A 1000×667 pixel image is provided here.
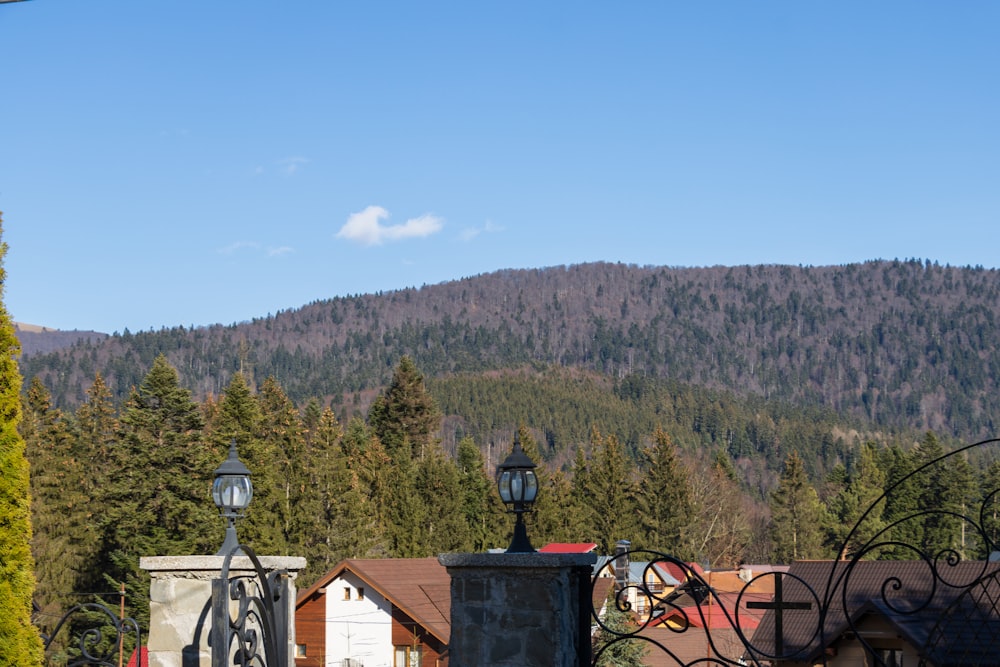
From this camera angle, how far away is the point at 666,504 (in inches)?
2657

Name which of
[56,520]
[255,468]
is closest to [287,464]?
[255,468]

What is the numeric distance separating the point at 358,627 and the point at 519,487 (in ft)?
93.8

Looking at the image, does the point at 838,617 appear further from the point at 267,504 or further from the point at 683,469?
the point at 683,469

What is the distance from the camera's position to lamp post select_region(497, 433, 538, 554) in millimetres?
5770

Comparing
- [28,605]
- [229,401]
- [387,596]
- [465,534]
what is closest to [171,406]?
[229,401]

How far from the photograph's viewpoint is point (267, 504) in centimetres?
3734

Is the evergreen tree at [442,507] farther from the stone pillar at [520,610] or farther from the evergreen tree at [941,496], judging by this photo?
the stone pillar at [520,610]

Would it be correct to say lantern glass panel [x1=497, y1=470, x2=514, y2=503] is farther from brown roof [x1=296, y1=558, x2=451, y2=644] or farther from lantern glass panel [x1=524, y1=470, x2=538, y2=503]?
brown roof [x1=296, y1=558, x2=451, y2=644]

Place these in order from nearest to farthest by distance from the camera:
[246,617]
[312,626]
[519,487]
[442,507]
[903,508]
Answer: [246,617] → [519,487] → [312,626] → [442,507] → [903,508]

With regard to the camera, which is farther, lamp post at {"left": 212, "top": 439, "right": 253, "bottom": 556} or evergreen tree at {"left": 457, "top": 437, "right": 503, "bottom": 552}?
evergreen tree at {"left": 457, "top": 437, "right": 503, "bottom": 552}

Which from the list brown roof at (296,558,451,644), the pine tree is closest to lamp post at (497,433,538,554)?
the pine tree

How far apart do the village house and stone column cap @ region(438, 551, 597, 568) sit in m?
26.5

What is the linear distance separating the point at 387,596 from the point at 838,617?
14.8m

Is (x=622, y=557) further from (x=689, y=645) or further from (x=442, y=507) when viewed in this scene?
(x=442, y=507)
